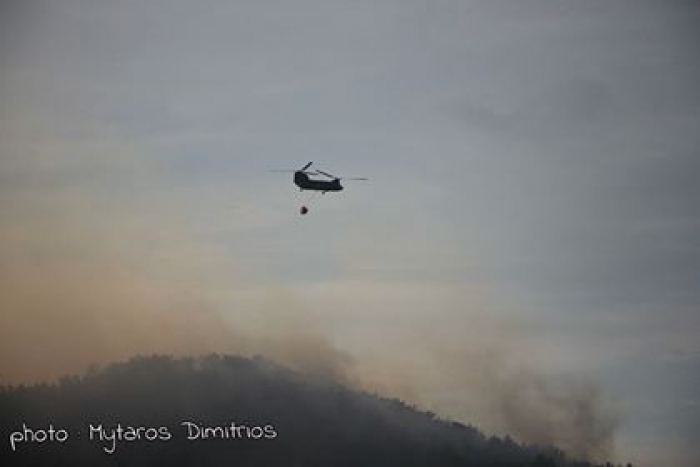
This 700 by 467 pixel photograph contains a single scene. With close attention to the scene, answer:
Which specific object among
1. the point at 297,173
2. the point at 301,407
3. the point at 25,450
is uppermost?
the point at 297,173

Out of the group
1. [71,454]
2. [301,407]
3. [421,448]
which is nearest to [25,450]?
[71,454]

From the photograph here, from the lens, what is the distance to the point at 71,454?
1889 cm

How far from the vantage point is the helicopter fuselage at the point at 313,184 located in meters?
20.2

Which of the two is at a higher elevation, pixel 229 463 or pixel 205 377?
pixel 205 377

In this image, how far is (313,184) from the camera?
66.7 feet

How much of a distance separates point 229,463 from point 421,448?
11.2ft

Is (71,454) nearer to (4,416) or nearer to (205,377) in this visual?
(4,416)

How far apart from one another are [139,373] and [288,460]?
271cm

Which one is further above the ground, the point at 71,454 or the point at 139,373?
the point at 139,373

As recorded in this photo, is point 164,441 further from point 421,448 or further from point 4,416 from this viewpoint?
point 421,448

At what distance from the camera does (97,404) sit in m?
19.6

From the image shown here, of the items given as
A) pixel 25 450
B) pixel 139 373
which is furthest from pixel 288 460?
pixel 25 450

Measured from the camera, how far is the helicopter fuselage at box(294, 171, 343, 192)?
2023 cm

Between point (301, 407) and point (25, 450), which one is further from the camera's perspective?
point (301, 407)
